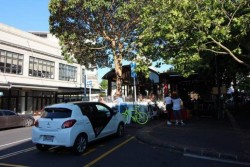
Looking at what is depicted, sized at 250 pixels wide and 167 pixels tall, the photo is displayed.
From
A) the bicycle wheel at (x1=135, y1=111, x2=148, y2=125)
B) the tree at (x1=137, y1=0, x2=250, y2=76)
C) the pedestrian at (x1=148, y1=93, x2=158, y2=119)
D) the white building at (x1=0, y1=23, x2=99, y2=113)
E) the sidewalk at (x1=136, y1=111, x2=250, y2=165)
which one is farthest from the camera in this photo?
the white building at (x1=0, y1=23, x2=99, y2=113)

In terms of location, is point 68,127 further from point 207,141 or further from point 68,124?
point 207,141

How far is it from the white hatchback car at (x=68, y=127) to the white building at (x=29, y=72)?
19844 mm

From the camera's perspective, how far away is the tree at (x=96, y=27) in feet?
70.1

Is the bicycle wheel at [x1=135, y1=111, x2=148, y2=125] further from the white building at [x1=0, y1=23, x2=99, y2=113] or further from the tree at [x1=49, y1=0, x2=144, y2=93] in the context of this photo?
the white building at [x1=0, y1=23, x2=99, y2=113]

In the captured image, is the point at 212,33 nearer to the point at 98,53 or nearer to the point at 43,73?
the point at 98,53

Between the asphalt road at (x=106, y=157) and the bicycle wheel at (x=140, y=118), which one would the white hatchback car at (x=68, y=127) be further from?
the bicycle wheel at (x=140, y=118)

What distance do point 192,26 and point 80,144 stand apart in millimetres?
5788

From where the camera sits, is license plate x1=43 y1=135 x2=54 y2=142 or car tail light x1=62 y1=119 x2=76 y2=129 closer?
car tail light x1=62 y1=119 x2=76 y2=129

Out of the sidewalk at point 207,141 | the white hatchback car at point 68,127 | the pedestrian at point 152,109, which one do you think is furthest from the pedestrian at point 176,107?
the white hatchback car at point 68,127

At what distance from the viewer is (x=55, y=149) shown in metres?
10.9

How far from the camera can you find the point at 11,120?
69.4 feet

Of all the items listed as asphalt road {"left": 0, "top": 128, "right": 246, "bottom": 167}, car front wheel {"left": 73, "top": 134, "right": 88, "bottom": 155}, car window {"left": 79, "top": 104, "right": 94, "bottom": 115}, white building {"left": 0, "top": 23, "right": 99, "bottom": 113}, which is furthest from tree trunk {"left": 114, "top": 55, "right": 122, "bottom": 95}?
car front wheel {"left": 73, "top": 134, "right": 88, "bottom": 155}

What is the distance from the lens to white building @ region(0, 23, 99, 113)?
33938 millimetres

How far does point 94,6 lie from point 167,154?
13115 millimetres
